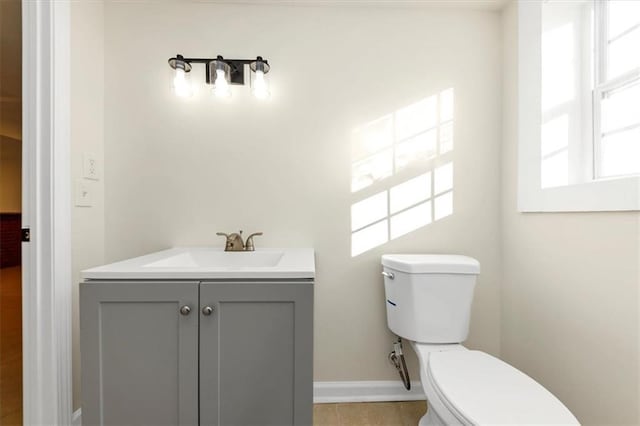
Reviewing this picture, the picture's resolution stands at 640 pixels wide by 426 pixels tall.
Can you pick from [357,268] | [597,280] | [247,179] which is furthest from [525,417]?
[247,179]

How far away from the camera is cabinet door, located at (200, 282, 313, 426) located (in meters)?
1.05

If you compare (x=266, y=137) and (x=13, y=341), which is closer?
(x=266, y=137)

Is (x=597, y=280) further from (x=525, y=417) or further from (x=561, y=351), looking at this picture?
(x=525, y=417)

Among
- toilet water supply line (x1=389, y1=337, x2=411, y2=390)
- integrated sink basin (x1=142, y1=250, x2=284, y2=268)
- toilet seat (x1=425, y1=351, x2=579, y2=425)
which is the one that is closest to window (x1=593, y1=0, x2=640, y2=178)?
toilet seat (x1=425, y1=351, x2=579, y2=425)

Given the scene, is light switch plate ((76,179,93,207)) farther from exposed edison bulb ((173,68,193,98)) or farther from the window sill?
the window sill

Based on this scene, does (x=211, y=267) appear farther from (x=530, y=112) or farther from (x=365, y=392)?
(x=530, y=112)

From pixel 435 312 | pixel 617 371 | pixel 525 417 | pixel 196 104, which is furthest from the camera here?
pixel 196 104

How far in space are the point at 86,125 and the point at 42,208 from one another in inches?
18.6

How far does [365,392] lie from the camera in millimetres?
1745

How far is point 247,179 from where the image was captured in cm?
173

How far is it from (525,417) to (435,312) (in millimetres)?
584

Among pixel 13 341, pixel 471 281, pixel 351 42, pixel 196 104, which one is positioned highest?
pixel 351 42

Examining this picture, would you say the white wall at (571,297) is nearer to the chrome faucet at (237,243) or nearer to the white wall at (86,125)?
the chrome faucet at (237,243)

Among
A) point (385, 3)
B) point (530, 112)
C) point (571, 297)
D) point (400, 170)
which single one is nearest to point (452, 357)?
point (571, 297)
